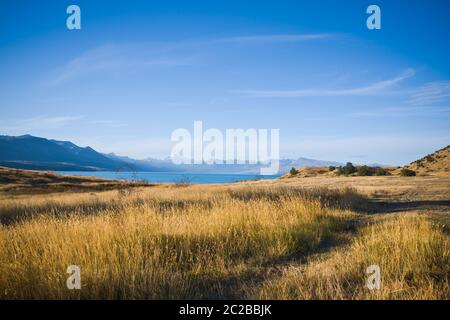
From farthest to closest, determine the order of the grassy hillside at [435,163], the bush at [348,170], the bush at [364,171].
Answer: the bush at [348,170] → the grassy hillside at [435,163] → the bush at [364,171]

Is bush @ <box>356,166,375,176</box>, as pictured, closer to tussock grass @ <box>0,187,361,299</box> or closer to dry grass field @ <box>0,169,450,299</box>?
dry grass field @ <box>0,169,450,299</box>

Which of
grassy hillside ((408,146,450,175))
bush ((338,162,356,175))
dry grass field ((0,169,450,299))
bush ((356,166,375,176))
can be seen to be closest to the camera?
dry grass field ((0,169,450,299))

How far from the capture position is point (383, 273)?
5.41 metres

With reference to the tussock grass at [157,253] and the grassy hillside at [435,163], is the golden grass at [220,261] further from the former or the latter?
the grassy hillside at [435,163]

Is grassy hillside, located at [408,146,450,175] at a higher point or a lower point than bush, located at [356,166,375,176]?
higher

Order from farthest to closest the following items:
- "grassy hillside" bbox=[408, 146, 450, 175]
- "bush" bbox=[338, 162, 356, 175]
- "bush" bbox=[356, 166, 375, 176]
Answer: "bush" bbox=[338, 162, 356, 175] < "grassy hillside" bbox=[408, 146, 450, 175] < "bush" bbox=[356, 166, 375, 176]

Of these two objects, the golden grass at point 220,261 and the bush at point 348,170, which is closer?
the golden grass at point 220,261

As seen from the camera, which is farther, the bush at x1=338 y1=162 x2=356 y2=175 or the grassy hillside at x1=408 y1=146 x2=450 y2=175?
the bush at x1=338 y1=162 x2=356 y2=175

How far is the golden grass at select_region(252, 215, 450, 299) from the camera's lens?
448cm

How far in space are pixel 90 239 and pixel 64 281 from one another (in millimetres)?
1726

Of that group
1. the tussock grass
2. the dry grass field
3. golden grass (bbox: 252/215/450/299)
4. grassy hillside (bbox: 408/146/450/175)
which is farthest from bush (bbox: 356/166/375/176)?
golden grass (bbox: 252/215/450/299)

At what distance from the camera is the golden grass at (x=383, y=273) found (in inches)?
177

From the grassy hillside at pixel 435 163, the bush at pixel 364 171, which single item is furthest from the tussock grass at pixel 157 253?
the grassy hillside at pixel 435 163

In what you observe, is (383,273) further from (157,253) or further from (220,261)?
(157,253)
